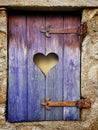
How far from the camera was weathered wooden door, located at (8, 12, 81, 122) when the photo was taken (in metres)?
2.37

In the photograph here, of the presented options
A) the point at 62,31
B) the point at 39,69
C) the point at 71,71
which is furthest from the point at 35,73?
the point at 62,31

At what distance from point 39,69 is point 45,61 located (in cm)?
10

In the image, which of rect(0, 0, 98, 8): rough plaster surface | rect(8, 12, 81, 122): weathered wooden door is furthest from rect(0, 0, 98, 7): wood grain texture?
rect(8, 12, 81, 122): weathered wooden door

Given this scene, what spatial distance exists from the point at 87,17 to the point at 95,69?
0.47m

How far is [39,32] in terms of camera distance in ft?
7.82

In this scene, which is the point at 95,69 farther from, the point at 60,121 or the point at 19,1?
the point at 19,1

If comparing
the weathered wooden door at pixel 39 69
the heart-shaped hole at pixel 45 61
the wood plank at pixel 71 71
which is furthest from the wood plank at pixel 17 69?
the wood plank at pixel 71 71

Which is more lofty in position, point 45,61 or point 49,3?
point 49,3

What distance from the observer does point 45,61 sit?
242 centimetres

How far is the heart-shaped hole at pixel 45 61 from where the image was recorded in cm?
241

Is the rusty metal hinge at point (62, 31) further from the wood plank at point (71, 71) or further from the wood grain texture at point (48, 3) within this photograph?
the wood grain texture at point (48, 3)

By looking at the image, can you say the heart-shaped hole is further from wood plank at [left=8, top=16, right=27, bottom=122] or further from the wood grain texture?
the wood grain texture

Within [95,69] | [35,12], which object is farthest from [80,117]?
[35,12]

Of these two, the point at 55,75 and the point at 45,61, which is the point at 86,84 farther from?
the point at 45,61
